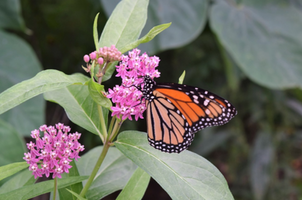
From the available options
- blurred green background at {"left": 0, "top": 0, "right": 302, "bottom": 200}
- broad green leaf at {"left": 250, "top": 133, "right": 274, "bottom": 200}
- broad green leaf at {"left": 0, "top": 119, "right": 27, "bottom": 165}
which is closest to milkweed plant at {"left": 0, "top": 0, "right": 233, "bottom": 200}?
broad green leaf at {"left": 0, "top": 119, "right": 27, "bottom": 165}

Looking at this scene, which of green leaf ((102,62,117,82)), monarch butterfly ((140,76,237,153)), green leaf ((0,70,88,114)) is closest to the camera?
green leaf ((0,70,88,114))

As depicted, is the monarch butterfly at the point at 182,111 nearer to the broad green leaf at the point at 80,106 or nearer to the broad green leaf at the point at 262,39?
the broad green leaf at the point at 80,106

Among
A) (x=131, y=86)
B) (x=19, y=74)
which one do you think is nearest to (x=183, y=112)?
(x=131, y=86)

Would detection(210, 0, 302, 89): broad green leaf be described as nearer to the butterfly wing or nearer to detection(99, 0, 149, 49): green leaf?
the butterfly wing

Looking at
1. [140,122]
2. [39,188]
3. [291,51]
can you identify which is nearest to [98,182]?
[39,188]

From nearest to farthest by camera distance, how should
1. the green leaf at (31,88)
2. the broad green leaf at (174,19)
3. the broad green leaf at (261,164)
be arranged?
1. the green leaf at (31,88)
2. the broad green leaf at (174,19)
3. the broad green leaf at (261,164)

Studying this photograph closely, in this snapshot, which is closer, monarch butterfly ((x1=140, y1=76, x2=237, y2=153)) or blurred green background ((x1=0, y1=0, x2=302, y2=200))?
monarch butterfly ((x1=140, y1=76, x2=237, y2=153))

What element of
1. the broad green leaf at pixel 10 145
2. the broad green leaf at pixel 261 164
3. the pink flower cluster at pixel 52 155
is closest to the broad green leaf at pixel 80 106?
the pink flower cluster at pixel 52 155
